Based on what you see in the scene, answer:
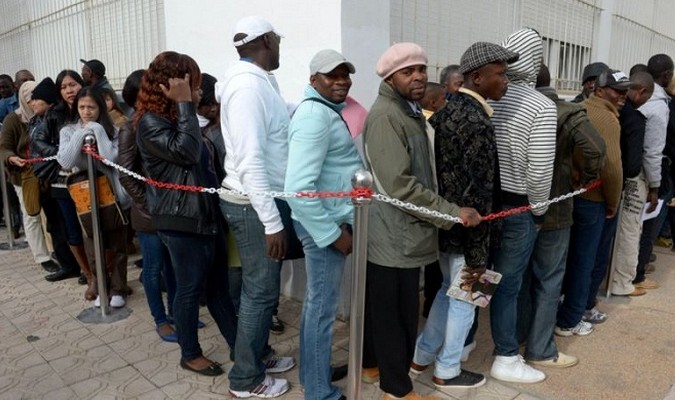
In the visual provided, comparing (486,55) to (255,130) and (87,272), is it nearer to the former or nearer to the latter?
(255,130)

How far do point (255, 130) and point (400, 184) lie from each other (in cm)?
77

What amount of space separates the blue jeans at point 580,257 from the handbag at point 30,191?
4.93 metres

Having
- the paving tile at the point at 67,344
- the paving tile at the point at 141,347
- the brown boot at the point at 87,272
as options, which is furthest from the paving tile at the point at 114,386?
the brown boot at the point at 87,272

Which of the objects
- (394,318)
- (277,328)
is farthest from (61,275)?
(394,318)

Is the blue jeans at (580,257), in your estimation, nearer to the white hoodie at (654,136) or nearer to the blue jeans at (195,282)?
the white hoodie at (654,136)

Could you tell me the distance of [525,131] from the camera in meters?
2.94

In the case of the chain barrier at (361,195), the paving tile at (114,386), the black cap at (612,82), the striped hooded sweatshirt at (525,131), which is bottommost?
the paving tile at (114,386)

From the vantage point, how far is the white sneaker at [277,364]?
3.46 meters

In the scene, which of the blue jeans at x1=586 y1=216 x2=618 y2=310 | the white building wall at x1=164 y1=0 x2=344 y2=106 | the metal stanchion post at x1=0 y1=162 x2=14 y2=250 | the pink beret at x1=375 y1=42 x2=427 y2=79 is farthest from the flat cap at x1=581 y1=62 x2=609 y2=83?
the metal stanchion post at x1=0 y1=162 x2=14 y2=250

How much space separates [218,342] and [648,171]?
3695mm

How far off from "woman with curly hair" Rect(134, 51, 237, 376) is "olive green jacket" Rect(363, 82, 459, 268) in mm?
978

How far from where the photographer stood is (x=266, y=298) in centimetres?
301

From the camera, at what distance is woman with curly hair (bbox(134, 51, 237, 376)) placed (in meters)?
2.94

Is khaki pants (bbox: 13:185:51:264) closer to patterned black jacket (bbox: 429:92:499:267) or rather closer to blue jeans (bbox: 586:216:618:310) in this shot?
patterned black jacket (bbox: 429:92:499:267)
